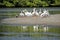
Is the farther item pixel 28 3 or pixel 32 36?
pixel 28 3

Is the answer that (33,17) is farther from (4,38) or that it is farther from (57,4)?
(57,4)

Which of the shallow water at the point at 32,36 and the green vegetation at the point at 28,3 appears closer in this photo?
the shallow water at the point at 32,36

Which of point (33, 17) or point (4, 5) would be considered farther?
point (4, 5)

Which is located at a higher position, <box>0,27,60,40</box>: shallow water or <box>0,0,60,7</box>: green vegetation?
<box>0,27,60,40</box>: shallow water

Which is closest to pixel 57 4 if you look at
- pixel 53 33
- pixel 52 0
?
pixel 52 0

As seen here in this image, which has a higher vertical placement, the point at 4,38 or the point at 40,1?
the point at 4,38

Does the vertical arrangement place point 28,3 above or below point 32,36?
below

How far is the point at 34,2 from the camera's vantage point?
64438 mm

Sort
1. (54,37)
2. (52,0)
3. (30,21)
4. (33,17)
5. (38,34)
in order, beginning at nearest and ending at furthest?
(54,37) < (38,34) < (30,21) < (33,17) < (52,0)

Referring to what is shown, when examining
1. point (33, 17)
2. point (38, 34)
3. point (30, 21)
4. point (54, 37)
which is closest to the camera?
point (54, 37)

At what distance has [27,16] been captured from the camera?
32.4m

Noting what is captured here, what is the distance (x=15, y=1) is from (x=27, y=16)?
104 feet

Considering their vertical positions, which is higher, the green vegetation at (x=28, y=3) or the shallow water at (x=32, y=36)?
the shallow water at (x=32, y=36)

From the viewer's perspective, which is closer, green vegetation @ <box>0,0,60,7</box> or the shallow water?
the shallow water
